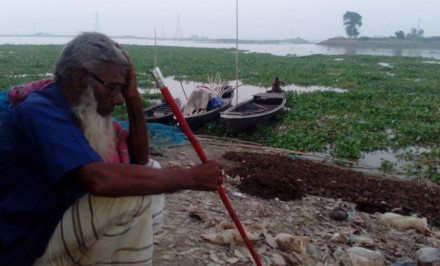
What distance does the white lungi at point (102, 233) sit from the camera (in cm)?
181

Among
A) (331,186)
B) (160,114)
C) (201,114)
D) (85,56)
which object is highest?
(85,56)

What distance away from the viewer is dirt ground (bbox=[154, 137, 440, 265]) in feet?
10.1

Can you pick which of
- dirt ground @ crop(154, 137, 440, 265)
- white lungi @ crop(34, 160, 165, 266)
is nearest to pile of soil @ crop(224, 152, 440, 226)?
dirt ground @ crop(154, 137, 440, 265)

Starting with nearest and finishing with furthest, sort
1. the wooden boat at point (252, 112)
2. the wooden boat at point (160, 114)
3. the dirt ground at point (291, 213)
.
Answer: the dirt ground at point (291, 213)
the wooden boat at point (252, 112)
the wooden boat at point (160, 114)

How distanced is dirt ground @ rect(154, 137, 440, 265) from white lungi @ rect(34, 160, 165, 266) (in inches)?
36.3

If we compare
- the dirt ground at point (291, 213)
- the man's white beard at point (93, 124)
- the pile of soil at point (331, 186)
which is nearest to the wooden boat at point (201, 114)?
the dirt ground at point (291, 213)

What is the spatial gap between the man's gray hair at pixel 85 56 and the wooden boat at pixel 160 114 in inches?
249

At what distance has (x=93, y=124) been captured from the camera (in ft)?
6.19

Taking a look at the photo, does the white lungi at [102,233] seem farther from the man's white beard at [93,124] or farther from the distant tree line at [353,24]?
the distant tree line at [353,24]

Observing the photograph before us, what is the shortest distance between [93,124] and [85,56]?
0.31m

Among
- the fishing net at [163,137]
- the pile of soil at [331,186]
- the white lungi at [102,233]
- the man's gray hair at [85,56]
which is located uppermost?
the man's gray hair at [85,56]

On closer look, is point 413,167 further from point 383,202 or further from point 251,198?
point 251,198

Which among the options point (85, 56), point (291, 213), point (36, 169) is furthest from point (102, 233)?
point (291, 213)

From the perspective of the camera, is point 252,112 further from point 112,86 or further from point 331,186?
point 112,86
